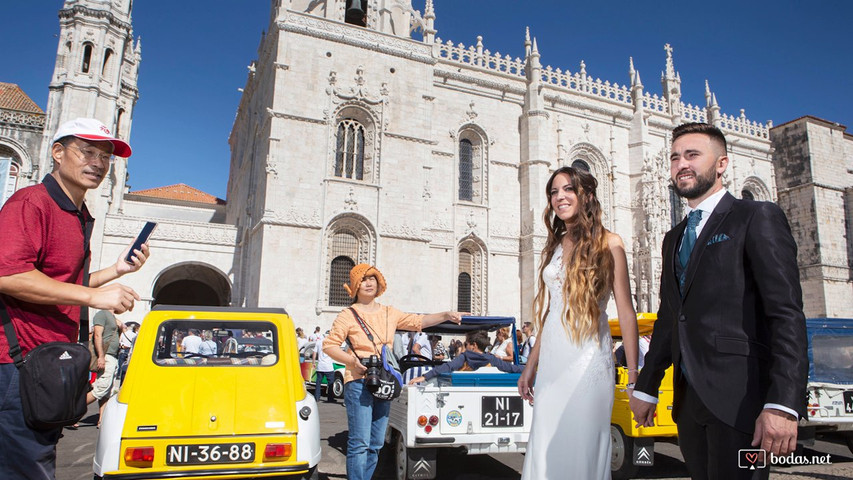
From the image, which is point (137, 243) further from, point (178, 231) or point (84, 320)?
point (178, 231)

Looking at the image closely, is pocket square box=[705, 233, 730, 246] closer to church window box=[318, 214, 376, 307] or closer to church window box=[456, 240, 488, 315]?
church window box=[318, 214, 376, 307]

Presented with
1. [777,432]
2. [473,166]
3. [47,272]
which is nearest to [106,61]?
[473,166]

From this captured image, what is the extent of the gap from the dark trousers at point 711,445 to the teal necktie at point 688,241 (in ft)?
1.67

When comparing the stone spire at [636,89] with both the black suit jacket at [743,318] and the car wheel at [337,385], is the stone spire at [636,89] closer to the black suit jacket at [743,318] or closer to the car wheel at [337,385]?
the car wheel at [337,385]

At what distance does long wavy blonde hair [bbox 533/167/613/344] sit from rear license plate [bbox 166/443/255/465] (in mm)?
2287

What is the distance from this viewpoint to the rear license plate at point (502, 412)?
5250 millimetres

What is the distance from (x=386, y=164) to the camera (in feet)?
65.4

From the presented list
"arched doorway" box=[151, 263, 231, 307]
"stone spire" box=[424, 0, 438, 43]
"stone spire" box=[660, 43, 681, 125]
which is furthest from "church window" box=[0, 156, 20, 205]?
"stone spire" box=[660, 43, 681, 125]

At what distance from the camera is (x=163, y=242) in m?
19.6

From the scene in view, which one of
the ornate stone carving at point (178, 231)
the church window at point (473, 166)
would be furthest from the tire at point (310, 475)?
the church window at point (473, 166)

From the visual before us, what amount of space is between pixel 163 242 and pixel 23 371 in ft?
62.8

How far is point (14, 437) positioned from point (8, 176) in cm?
2592

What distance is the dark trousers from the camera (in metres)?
2.05

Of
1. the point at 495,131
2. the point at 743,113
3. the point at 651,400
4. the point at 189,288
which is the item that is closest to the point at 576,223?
the point at 651,400
